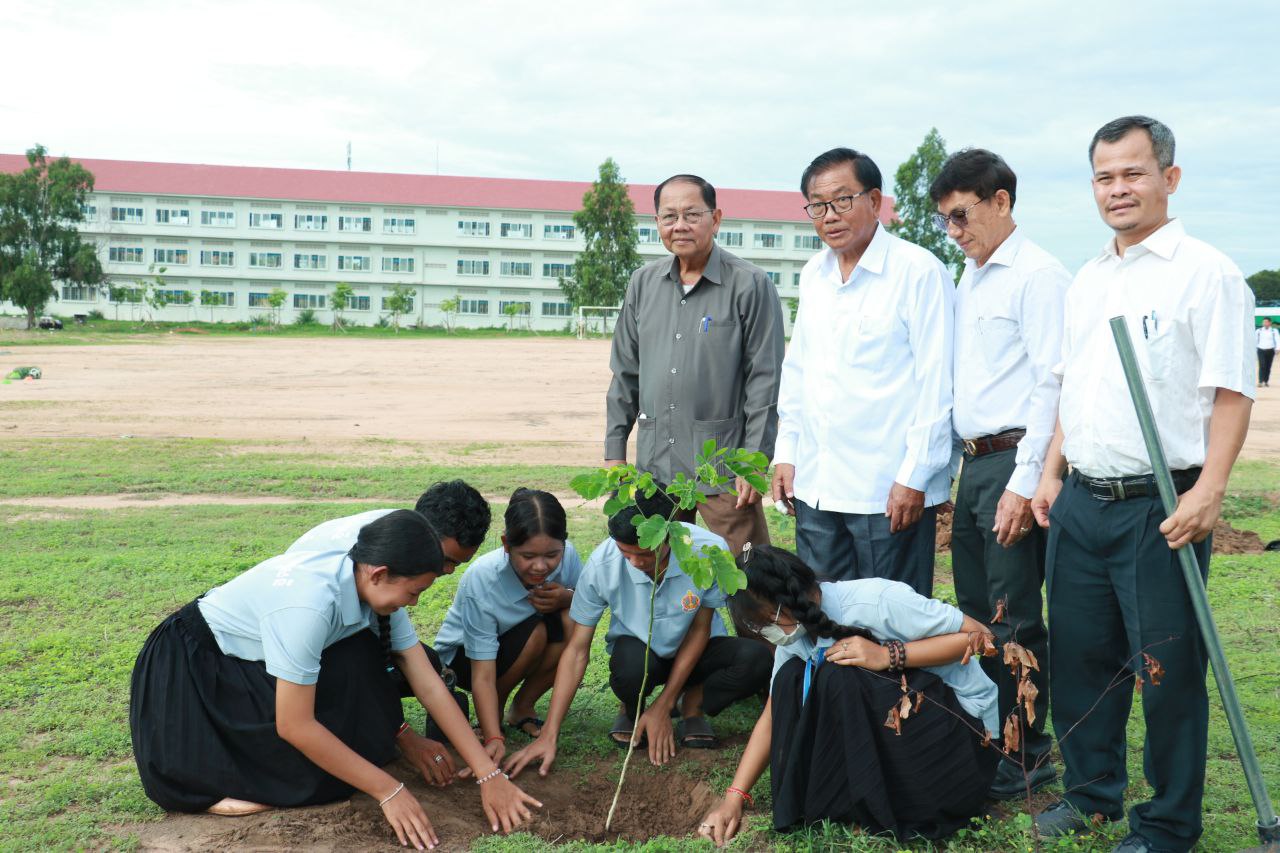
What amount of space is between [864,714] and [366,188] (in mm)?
65764

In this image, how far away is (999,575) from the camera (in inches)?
139

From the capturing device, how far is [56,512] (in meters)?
8.31

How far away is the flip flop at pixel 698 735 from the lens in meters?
4.14

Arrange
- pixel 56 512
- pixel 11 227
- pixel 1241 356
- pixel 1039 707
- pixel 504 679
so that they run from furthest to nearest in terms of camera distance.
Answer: pixel 11 227
pixel 56 512
pixel 504 679
pixel 1039 707
pixel 1241 356

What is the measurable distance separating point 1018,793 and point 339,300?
2305 inches

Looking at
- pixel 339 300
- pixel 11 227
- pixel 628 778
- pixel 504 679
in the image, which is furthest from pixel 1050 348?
pixel 339 300

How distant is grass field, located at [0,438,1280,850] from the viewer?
339cm

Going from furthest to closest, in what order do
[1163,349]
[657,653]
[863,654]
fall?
[657,653]
[863,654]
[1163,349]

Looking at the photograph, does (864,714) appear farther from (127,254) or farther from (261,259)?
(127,254)

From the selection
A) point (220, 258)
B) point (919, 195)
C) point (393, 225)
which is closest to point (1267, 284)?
point (919, 195)

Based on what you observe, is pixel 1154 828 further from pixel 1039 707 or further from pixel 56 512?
pixel 56 512

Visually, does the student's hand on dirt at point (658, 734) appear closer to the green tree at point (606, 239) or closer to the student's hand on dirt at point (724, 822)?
the student's hand on dirt at point (724, 822)

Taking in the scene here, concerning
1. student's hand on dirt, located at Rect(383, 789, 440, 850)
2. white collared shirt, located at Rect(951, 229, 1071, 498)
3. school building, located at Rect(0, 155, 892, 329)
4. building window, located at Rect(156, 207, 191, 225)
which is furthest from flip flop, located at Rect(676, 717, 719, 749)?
building window, located at Rect(156, 207, 191, 225)

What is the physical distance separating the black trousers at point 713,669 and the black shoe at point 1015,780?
0.93m
